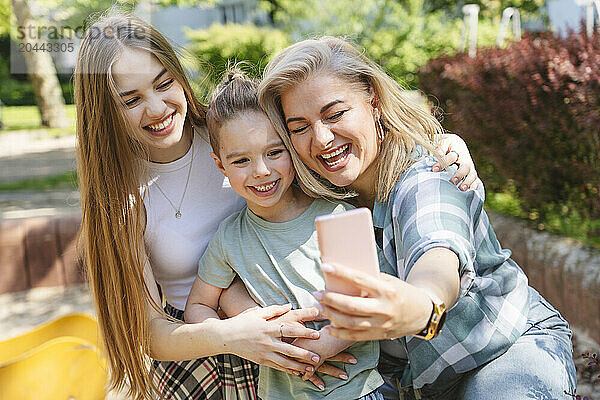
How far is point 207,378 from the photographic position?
2209mm

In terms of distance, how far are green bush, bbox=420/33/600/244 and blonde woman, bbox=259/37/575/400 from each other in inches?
87.2

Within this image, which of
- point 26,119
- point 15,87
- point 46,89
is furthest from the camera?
point 15,87

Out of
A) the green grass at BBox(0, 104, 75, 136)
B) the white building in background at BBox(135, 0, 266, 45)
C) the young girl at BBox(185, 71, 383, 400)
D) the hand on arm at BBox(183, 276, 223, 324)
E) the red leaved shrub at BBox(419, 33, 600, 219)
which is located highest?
the young girl at BBox(185, 71, 383, 400)

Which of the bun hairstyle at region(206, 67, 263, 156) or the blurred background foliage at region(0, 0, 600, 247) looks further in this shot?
the blurred background foliage at region(0, 0, 600, 247)

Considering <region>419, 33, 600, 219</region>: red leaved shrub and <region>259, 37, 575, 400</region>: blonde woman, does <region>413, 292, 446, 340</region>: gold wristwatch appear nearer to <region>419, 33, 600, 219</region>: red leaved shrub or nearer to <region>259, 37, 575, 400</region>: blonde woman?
<region>259, 37, 575, 400</region>: blonde woman

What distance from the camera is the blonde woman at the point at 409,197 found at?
183cm

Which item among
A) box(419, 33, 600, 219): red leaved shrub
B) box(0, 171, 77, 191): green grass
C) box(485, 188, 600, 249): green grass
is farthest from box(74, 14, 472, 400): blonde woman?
box(0, 171, 77, 191): green grass

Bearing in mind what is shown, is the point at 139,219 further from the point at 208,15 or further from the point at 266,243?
the point at 208,15

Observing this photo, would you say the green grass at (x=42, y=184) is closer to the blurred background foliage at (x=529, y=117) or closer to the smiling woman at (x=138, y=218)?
the blurred background foliage at (x=529, y=117)

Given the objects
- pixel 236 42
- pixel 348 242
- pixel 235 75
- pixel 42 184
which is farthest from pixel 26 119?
pixel 348 242

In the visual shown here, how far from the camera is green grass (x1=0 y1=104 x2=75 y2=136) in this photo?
40.2ft

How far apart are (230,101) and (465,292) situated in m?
0.87

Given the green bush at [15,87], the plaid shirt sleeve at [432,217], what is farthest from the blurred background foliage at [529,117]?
the green bush at [15,87]

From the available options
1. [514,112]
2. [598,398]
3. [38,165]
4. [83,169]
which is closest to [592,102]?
[514,112]
